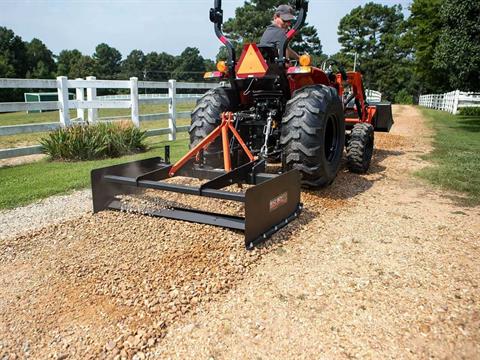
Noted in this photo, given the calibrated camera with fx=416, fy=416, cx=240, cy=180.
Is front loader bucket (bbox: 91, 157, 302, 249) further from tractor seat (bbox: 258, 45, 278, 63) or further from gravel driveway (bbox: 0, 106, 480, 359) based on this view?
tractor seat (bbox: 258, 45, 278, 63)

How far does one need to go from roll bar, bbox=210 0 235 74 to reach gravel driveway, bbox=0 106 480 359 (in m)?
2.07

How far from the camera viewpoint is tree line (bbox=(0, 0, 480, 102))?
45.6ft

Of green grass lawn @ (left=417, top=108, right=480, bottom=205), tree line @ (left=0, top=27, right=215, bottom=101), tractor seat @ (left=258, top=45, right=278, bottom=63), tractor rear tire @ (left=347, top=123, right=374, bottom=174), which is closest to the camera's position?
tractor seat @ (left=258, top=45, right=278, bottom=63)

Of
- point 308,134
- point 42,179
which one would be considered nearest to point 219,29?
point 308,134

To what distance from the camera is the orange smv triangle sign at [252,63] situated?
4.73 metres

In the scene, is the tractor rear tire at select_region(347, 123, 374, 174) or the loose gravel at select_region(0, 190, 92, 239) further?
the tractor rear tire at select_region(347, 123, 374, 174)

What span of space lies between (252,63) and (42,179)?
3737mm

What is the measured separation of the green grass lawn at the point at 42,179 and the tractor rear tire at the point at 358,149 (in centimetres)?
321

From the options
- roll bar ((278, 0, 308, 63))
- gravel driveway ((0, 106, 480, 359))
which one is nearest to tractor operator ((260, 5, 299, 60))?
roll bar ((278, 0, 308, 63))

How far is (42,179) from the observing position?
20.7 ft

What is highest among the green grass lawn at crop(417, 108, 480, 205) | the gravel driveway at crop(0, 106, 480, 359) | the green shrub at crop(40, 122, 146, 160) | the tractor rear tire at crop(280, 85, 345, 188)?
the tractor rear tire at crop(280, 85, 345, 188)

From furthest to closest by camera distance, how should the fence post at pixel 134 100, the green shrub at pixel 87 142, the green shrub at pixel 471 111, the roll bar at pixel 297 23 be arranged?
the green shrub at pixel 471 111, the fence post at pixel 134 100, the green shrub at pixel 87 142, the roll bar at pixel 297 23

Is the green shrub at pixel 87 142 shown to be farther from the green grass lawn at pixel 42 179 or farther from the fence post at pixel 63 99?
the fence post at pixel 63 99

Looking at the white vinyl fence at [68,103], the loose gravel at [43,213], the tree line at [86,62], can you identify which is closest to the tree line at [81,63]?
the tree line at [86,62]
